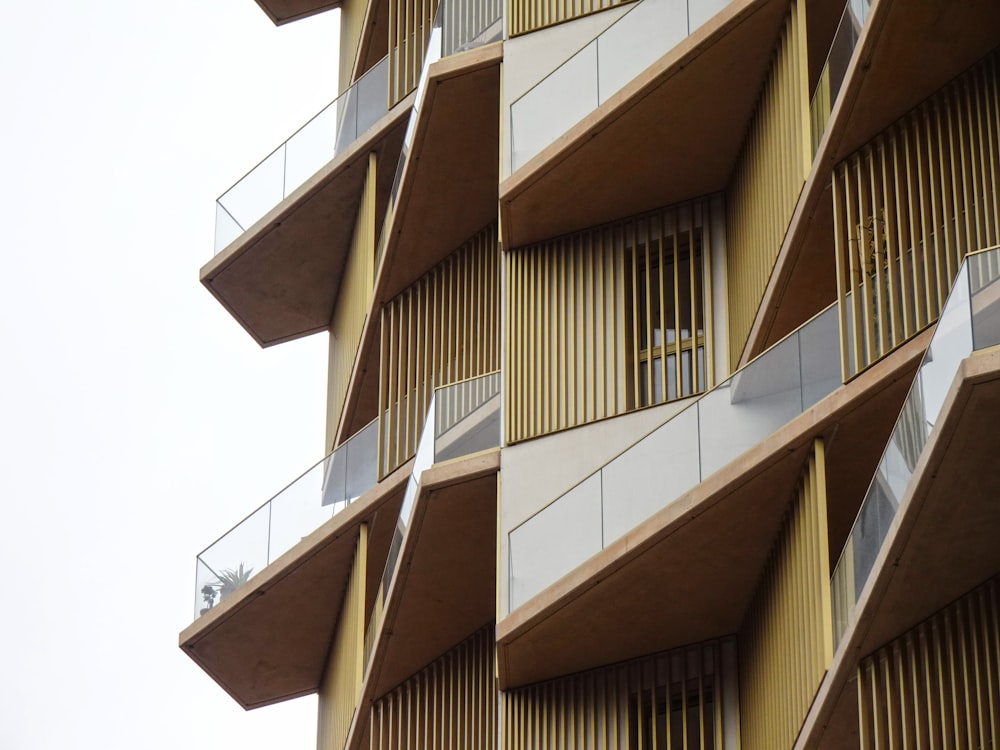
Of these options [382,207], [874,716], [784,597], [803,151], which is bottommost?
[874,716]

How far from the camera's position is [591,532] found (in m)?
19.1

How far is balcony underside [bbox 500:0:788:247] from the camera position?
20656 mm

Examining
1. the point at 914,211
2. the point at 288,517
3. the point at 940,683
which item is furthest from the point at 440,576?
the point at 940,683

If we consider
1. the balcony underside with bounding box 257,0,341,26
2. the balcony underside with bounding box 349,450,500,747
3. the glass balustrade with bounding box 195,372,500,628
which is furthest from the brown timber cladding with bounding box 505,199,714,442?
the balcony underside with bounding box 257,0,341,26

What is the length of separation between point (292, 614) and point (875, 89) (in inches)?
438

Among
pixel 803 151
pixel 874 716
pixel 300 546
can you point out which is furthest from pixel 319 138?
pixel 874 716

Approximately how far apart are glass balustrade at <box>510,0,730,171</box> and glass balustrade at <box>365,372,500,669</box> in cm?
249

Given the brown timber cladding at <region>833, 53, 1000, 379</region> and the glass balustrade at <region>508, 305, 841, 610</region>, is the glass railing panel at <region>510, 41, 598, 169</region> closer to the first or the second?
the brown timber cladding at <region>833, 53, 1000, 379</region>

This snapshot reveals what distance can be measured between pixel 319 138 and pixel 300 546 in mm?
6293

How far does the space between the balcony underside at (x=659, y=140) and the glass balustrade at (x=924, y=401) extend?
21.3ft

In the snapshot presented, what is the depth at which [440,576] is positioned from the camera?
21969mm

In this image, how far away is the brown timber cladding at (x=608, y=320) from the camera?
2136cm

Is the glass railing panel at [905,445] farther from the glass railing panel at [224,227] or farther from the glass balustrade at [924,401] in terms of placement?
the glass railing panel at [224,227]

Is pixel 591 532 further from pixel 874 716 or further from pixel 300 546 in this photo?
pixel 300 546
